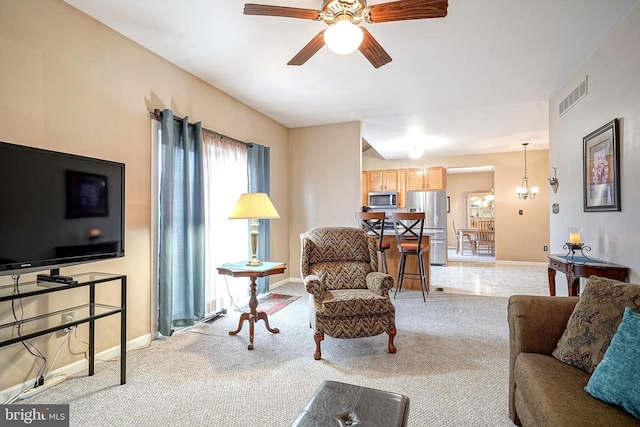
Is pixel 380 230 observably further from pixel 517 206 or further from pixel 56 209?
pixel 517 206

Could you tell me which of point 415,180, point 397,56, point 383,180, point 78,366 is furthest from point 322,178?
point 78,366

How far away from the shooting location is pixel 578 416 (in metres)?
1.07

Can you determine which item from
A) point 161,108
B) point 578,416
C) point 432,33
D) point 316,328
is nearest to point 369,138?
point 432,33

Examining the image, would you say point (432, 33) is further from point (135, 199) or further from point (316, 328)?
point (135, 199)

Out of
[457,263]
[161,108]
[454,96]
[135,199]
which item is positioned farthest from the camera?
[457,263]

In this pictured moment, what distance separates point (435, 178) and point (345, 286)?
5378mm

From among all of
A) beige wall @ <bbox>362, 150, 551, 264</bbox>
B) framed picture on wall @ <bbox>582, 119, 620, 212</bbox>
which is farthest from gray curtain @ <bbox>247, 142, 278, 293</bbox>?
beige wall @ <bbox>362, 150, 551, 264</bbox>

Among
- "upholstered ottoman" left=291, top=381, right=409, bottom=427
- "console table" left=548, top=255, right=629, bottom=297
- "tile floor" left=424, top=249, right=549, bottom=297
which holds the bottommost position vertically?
"tile floor" left=424, top=249, right=549, bottom=297

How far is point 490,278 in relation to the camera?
224 inches

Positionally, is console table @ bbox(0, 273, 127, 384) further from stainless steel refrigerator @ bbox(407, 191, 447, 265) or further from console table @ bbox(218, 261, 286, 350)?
stainless steel refrigerator @ bbox(407, 191, 447, 265)

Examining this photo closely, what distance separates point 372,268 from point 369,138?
3.62 meters

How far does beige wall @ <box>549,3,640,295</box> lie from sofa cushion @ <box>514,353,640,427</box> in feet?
5.30

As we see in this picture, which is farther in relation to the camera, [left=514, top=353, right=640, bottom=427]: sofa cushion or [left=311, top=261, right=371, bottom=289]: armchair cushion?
[left=311, top=261, right=371, bottom=289]: armchair cushion

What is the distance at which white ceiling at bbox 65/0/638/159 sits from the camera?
91.5 inches
